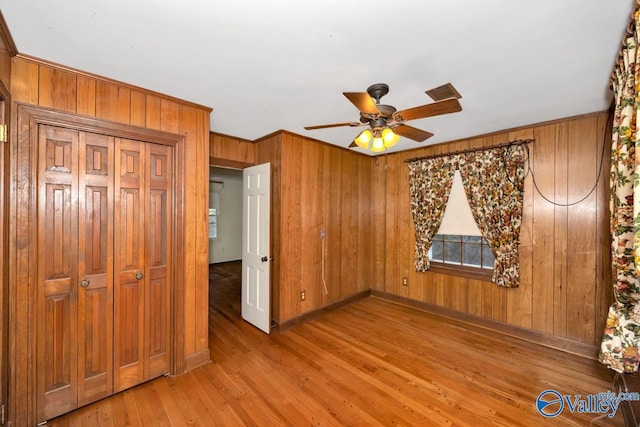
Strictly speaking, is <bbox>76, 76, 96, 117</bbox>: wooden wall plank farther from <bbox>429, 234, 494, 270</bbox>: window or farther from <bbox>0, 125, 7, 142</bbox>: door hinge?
<bbox>429, 234, 494, 270</bbox>: window

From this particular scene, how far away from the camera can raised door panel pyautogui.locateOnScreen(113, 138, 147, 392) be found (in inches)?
82.3

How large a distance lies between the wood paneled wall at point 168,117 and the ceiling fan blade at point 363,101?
5.40ft

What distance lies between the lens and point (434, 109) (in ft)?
5.40

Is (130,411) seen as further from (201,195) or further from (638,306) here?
(638,306)

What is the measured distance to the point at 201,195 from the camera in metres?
2.48

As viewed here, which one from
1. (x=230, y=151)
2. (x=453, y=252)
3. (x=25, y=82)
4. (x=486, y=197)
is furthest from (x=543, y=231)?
(x=25, y=82)

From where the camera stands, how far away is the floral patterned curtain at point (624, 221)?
4.81 feet

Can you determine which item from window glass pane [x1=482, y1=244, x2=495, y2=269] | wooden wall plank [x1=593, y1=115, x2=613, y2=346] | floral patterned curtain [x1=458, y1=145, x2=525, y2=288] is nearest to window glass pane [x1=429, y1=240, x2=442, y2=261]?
window glass pane [x1=482, y1=244, x2=495, y2=269]

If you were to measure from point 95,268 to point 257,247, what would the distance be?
162 cm

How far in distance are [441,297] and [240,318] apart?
2.94 metres

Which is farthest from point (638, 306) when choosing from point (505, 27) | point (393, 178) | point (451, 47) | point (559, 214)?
point (393, 178)

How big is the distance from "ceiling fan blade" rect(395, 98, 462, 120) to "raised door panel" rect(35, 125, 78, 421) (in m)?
2.45

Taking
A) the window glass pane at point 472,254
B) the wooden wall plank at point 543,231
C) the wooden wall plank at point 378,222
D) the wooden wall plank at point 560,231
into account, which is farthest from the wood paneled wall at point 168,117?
the wooden wall plank at point 560,231

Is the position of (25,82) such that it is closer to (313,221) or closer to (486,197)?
(313,221)
